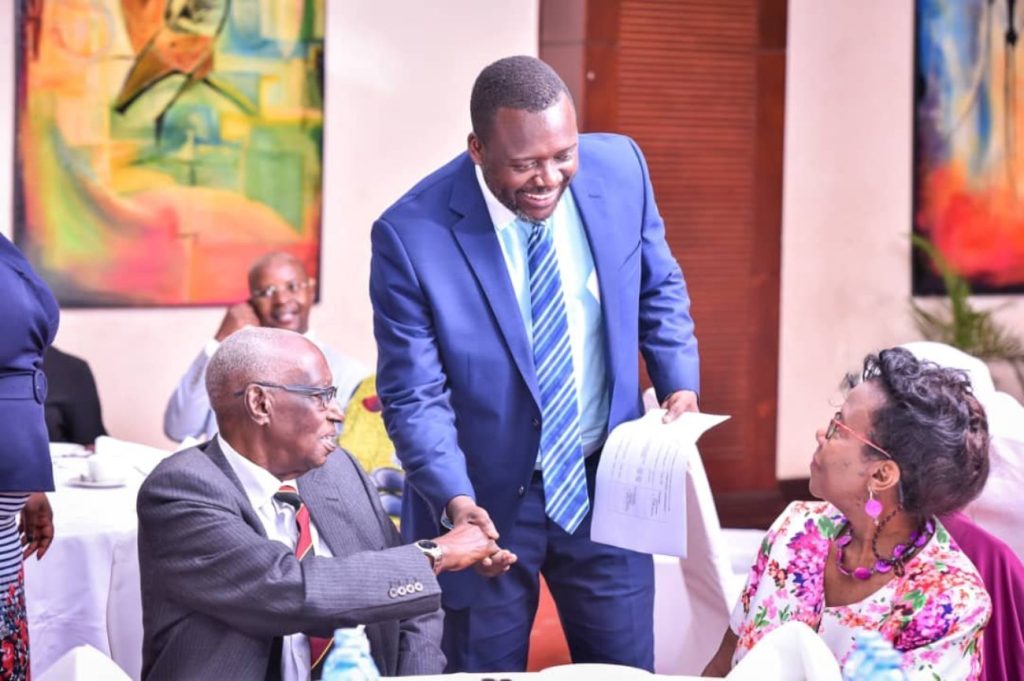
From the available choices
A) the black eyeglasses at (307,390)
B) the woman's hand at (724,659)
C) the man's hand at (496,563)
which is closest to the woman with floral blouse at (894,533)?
the woman's hand at (724,659)

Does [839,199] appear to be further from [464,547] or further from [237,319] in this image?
[464,547]

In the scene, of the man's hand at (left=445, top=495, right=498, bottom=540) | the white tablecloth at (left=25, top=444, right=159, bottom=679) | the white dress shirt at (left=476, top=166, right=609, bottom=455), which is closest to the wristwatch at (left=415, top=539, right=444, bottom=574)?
the man's hand at (left=445, top=495, right=498, bottom=540)

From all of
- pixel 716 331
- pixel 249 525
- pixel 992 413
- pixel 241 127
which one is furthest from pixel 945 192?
pixel 249 525

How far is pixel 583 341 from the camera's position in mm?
2822

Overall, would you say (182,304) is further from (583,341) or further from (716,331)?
(583,341)

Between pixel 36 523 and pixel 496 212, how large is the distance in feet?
3.79

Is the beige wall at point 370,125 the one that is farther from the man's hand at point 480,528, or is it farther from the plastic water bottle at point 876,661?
the plastic water bottle at point 876,661

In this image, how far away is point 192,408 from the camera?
491cm

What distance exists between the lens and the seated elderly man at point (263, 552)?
2.38 meters

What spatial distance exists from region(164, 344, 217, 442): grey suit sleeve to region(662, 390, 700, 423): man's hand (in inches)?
94.9

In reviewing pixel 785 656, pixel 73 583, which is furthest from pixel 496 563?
pixel 73 583

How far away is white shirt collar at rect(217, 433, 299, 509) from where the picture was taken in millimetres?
2537

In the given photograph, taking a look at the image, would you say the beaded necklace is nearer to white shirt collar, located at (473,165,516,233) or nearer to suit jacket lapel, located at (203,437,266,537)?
white shirt collar, located at (473,165,516,233)

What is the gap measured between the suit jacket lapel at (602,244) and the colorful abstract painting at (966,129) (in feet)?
15.6
